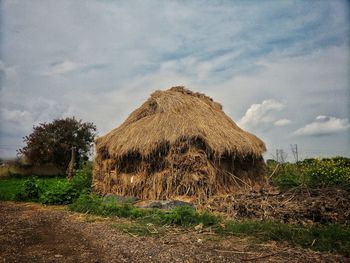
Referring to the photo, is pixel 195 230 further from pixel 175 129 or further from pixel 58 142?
pixel 58 142

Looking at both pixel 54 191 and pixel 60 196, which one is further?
pixel 54 191

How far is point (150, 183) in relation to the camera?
12.4m

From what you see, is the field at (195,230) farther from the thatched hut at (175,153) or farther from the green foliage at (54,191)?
the thatched hut at (175,153)

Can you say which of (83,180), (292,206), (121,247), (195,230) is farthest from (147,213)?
(83,180)

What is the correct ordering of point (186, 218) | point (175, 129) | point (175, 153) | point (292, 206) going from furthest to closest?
point (175, 129) < point (175, 153) < point (292, 206) < point (186, 218)

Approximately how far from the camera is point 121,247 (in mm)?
6223

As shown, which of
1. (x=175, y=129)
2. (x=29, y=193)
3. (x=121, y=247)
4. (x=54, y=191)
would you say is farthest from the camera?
(x=29, y=193)

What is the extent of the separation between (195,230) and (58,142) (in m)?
21.1

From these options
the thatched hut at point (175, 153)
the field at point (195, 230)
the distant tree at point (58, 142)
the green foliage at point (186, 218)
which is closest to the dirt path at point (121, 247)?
the field at point (195, 230)

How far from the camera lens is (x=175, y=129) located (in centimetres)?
1245

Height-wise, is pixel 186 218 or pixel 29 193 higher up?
pixel 29 193

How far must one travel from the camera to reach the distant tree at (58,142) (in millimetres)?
26094

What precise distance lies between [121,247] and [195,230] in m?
1.81

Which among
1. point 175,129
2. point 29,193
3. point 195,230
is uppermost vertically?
point 175,129
